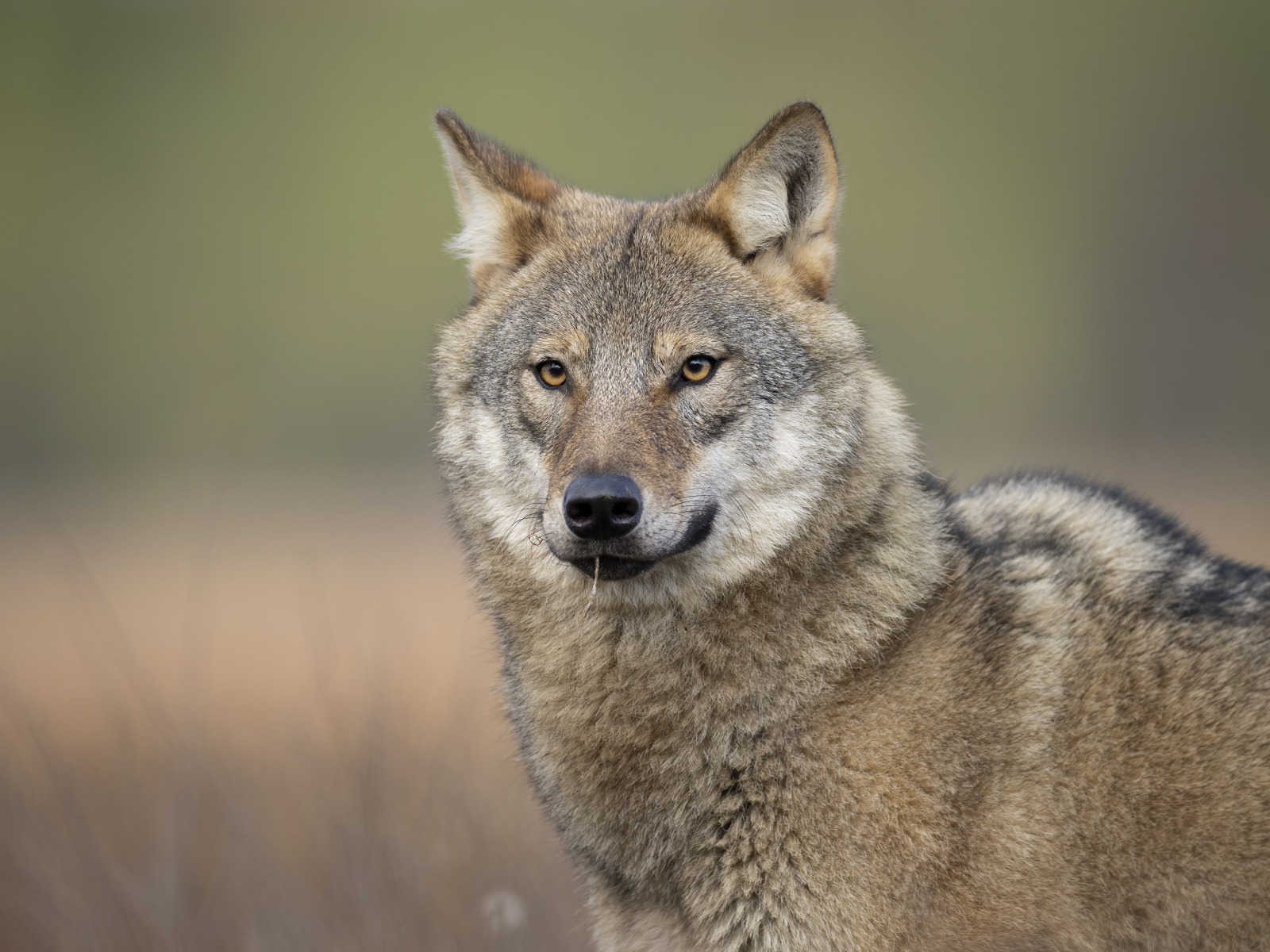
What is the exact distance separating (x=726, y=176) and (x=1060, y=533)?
1799 mm

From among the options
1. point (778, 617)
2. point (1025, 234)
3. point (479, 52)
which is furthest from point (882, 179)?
point (778, 617)

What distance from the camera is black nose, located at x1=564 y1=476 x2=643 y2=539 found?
138 inches

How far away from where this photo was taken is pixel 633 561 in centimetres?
363

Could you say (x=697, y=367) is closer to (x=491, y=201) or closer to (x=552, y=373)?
(x=552, y=373)

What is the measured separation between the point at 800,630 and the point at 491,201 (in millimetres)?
2113

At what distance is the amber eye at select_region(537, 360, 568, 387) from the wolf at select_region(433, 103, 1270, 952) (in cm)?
1

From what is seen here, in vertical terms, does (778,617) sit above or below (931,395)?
above

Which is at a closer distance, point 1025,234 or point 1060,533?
point 1060,533

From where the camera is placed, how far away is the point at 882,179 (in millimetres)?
31203

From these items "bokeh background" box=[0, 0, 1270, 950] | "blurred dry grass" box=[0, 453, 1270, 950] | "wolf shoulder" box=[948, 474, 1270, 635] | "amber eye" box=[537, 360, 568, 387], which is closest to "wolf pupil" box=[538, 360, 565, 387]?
"amber eye" box=[537, 360, 568, 387]

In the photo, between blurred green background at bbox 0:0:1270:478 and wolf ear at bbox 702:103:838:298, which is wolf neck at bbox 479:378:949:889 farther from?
blurred green background at bbox 0:0:1270:478

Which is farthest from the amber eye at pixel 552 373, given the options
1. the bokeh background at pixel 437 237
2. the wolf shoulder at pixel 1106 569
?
the bokeh background at pixel 437 237

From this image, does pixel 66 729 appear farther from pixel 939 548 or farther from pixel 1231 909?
pixel 1231 909

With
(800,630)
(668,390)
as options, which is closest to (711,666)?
(800,630)
